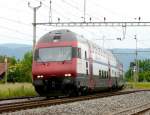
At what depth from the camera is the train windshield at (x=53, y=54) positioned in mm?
26312

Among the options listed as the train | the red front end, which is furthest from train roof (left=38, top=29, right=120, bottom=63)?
the red front end

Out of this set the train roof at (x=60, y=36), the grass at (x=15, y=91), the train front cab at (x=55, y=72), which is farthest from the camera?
the grass at (x=15, y=91)

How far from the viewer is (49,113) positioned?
1692cm

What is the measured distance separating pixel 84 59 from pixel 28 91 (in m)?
8.08

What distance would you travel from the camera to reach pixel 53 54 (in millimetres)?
26547

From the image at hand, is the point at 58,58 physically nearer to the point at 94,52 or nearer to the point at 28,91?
the point at 94,52

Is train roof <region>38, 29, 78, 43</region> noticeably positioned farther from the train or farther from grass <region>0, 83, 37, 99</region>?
grass <region>0, 83, 37, 99</region>

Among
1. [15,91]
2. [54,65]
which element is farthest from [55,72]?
[15,91]

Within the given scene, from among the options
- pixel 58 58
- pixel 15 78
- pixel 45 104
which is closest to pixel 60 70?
pixel 58 58

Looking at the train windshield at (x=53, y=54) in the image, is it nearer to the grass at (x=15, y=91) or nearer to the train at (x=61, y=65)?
the train at (x=61, y=65)

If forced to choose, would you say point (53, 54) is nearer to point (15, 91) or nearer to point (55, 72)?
point (55, 72)

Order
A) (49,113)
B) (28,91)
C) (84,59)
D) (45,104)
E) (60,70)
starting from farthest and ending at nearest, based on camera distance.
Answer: (28,91)
(84,59)
(60,70)
(45,104)
(49,113)

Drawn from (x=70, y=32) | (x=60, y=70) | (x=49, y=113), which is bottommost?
(x=49, y=113)

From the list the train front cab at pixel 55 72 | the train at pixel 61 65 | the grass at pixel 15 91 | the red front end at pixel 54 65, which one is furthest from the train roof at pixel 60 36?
the grass at pixel 15 91
